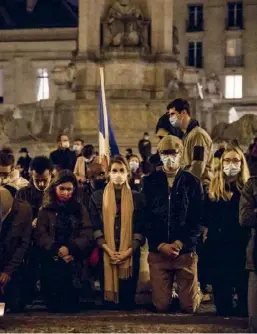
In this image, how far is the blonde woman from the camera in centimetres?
1214

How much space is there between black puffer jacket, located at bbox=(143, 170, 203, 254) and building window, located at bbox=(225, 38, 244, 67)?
61.0 m

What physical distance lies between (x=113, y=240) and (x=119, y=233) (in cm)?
10

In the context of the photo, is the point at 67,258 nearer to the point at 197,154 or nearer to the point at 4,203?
the point at 4,203

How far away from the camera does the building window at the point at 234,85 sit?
72.8 metres

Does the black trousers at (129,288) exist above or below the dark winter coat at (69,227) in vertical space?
below

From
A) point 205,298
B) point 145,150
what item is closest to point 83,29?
point 145,150

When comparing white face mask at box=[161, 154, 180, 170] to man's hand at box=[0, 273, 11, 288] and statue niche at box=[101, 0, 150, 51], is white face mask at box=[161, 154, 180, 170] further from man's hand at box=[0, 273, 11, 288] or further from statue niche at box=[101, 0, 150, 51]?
statue niche at box=[101, 0, 150, 51]

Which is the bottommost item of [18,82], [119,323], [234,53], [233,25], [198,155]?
[119,323]

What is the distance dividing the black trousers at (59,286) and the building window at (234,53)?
2413 inches

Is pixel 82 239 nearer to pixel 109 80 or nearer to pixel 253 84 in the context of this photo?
pixel 109 80

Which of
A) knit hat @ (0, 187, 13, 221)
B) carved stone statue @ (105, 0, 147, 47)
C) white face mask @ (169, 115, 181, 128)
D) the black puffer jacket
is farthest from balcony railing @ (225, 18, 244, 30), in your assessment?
knit hat @ (0, 187, 13, 221)

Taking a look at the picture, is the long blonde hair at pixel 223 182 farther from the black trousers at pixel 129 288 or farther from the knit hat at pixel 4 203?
the knit hat at pixel 4 203

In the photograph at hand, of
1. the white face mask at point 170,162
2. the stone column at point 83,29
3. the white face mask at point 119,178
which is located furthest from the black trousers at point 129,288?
the stone column at point 83,29

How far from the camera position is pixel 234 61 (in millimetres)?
72875
